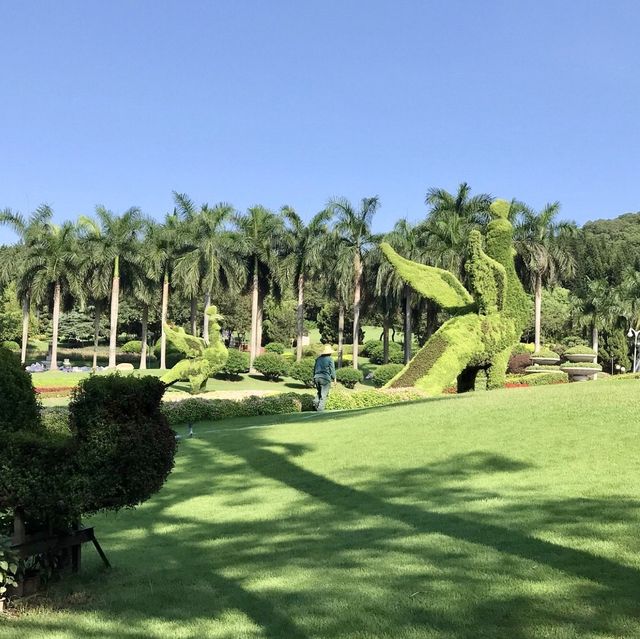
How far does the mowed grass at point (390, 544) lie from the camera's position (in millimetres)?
4070

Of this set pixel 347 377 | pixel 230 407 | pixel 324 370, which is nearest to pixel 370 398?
pixel 324 370

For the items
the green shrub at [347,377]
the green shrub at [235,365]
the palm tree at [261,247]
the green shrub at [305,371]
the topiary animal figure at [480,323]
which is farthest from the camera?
the palm tree at [261,247]

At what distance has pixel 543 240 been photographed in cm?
4453

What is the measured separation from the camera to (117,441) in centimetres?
496

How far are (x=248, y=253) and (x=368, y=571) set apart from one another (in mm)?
39674

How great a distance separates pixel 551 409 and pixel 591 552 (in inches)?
266

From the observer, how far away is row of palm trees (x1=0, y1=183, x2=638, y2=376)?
42000mm

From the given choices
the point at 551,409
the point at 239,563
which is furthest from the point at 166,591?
the point at 551,409

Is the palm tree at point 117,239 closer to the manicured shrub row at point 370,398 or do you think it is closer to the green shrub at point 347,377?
the green shrub at point 347,377

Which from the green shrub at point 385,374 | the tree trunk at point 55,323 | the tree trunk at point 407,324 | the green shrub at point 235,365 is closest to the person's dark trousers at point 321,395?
the green shrub at point 385,374

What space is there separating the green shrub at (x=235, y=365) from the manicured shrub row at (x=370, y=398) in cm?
2183

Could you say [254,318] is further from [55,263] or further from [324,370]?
[324,370]

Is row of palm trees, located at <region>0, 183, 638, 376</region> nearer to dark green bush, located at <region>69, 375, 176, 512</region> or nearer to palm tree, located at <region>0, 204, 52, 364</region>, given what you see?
palm tree, located at <region>0, 204, 52, 364</region>

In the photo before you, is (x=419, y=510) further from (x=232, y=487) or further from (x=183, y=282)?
(x=183, y=282)
